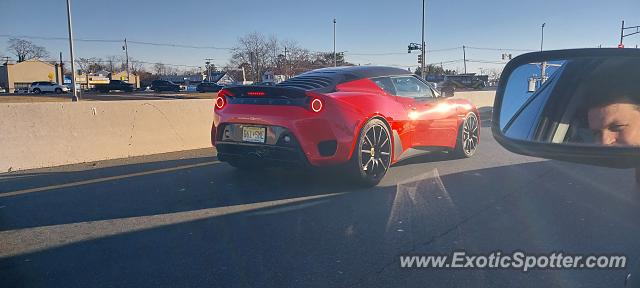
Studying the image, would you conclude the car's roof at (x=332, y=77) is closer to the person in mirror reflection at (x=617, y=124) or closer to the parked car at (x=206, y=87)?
the person in mirror reflection at (x=617, y=124)

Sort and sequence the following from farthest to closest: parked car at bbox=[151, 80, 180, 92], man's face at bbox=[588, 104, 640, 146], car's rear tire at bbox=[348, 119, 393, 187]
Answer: parked car at bbox=[151, 80, 180, 92]
car's rear tire at bbox=[348, 119, 393, 187]
man's face at bbox=[588, 104, 640, 146]

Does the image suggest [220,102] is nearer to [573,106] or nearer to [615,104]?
[573,106]

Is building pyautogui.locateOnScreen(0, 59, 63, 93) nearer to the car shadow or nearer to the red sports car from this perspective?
the red sports car

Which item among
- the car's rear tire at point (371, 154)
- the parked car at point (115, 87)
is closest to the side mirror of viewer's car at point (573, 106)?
the car's rear tire at point (371, 154)

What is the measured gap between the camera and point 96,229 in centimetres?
407

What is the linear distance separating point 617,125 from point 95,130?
798cm

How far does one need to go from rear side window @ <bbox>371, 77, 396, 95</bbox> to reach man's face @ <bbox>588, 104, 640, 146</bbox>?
14.9 feet

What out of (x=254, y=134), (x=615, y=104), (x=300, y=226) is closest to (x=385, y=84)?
(x=254, y=134)

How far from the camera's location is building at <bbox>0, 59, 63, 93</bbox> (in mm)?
81438

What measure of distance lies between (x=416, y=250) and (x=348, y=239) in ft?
1.78

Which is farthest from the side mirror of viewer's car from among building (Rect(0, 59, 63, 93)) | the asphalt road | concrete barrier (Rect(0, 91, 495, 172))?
building (Rect(0, 59, 63, 93))

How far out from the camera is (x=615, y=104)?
150 cm

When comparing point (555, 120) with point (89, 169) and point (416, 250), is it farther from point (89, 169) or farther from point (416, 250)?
point (89, 169)

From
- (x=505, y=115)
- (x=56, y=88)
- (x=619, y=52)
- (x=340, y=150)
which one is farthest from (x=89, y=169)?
(x=56, y=88)
